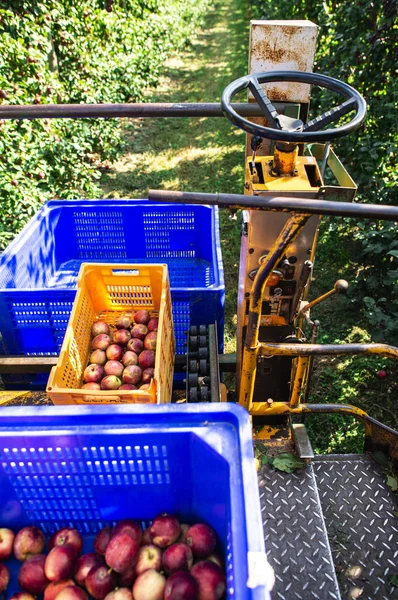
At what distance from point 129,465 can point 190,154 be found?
21.2 ft

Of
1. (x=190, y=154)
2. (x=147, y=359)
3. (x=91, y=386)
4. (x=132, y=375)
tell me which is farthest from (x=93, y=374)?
(x=190, y=154)

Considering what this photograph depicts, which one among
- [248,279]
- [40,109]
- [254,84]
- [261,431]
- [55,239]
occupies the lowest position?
[261,431]

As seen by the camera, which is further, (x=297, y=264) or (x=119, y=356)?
(x=119, y=356)

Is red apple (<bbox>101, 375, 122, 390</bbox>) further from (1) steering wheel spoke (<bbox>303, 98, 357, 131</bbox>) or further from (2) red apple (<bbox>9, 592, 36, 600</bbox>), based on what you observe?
(1) steering wheel spoke (<bbox>303, 98, 357, 131</bbox>)

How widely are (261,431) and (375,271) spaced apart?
84.5 inches

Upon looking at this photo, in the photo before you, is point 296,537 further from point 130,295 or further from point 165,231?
point 165,231

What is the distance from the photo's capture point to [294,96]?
2.20m

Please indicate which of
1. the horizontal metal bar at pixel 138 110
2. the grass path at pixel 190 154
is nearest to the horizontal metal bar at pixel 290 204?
the horizontal metal bar at pixel 138 110

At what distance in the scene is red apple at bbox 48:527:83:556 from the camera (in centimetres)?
180

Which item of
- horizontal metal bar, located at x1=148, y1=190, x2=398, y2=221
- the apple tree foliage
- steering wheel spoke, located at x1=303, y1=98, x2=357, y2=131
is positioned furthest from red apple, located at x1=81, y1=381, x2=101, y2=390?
the apple tree foliage

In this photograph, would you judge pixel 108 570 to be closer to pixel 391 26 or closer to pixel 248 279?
pixel 248 279

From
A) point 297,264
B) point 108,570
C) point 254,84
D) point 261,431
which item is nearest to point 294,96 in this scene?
point 254,84

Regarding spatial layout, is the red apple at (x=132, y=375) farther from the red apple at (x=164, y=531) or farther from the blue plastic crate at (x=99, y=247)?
the red apple at (x=164, y=531)

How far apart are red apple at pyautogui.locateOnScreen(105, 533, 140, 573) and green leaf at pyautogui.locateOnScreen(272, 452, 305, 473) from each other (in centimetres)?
107
